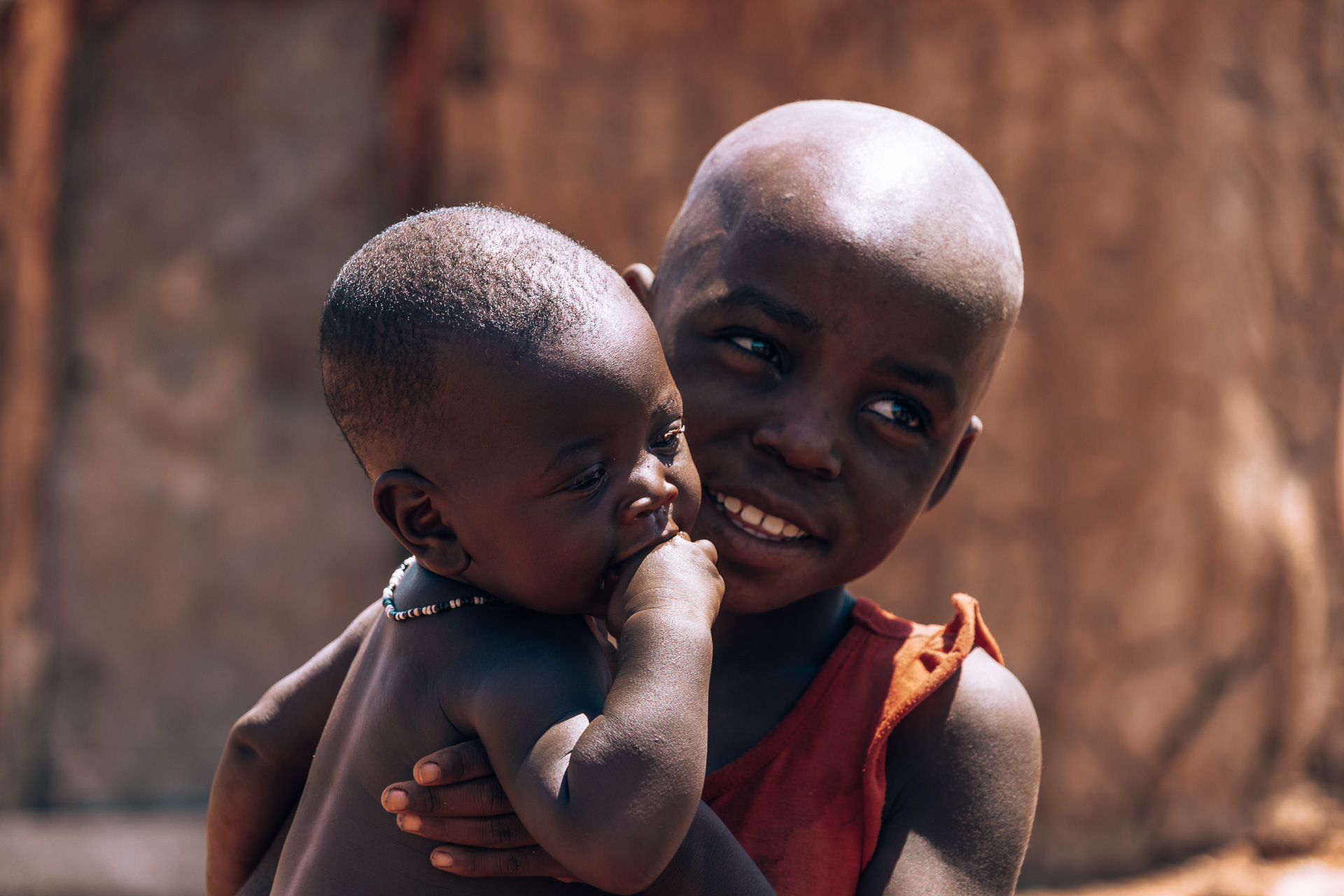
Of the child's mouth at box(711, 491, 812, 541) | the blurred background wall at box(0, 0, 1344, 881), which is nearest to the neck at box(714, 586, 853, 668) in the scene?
the child's mouth at box(711, 491, 812, 541)

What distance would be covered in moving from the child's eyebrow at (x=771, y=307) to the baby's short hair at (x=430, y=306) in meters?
0.23

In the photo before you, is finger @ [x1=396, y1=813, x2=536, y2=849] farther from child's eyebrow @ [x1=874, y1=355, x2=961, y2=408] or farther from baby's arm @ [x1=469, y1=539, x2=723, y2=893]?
child's eyebrow @ [x1=874, y1=355, x2=961, y2=408]

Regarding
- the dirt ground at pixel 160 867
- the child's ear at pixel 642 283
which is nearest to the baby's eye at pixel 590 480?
the child's ear at pixel 642 283

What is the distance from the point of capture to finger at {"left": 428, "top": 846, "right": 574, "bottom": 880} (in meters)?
1.22

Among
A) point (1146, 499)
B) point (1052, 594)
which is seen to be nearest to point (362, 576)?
point (1052, 594)

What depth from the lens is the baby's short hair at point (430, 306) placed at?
124cm

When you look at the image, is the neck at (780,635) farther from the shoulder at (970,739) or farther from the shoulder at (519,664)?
the shoulder at (519,664)

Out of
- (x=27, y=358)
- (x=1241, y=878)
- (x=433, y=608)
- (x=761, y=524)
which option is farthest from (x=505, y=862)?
(x=27, y=358)

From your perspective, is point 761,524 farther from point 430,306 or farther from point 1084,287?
point 1084,287

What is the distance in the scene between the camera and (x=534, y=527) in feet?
4.09

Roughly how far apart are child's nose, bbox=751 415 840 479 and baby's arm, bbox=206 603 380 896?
511 millimetres

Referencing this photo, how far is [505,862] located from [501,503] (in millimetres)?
351

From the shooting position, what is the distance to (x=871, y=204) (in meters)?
1.50

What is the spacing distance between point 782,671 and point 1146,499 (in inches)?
164
